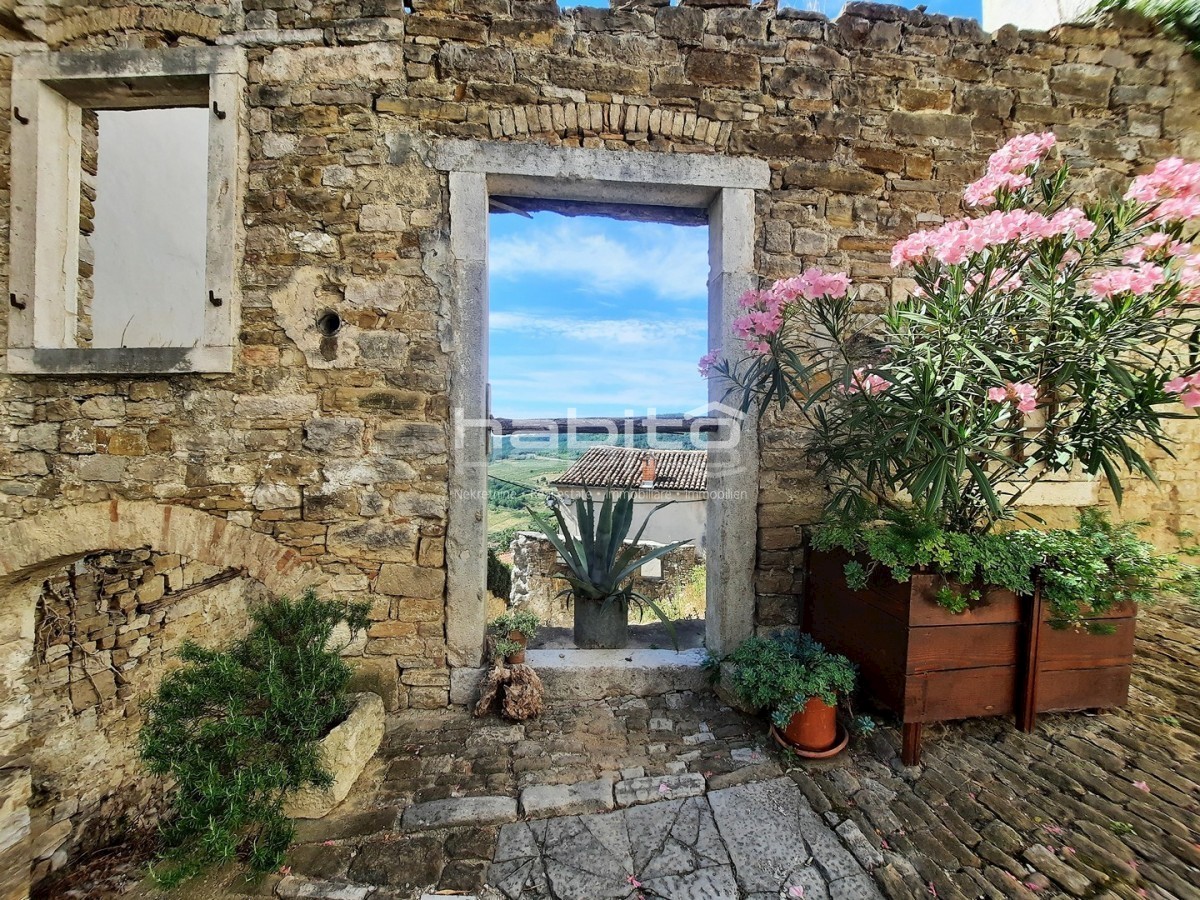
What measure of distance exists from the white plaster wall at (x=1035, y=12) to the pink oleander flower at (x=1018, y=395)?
7.22 feet

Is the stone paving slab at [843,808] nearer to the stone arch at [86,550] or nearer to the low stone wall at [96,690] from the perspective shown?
the stone arch at [86,550]

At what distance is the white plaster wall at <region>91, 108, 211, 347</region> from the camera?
2.83 m

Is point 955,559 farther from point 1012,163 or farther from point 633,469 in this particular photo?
point 633,469

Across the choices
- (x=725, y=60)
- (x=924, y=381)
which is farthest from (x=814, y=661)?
(x=725, y=60)

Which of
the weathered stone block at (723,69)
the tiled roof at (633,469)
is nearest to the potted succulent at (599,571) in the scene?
the weathered stone block at (723,69)

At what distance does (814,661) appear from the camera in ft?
6.31

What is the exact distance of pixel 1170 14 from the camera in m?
2.36

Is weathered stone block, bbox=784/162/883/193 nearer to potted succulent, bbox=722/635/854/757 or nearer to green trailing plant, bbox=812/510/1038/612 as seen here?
green trailing plant, bbox=812/510/1038/612

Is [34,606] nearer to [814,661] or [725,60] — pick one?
[814,661]

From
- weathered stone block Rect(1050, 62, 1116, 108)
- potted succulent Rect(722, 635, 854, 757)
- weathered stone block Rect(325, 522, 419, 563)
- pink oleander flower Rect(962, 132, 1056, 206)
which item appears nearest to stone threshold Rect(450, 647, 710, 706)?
potted succulent Rect(722, 635, 854, 757)

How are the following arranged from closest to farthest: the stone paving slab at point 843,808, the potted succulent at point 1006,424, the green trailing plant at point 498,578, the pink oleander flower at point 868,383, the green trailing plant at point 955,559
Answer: the stone paving slab at point 843,808 → the potted succulent at point 1006,424 → the green trailing plant at point 955,559 → the pink oleander flower at point 868,383 → the green trailing plant at point 498,578

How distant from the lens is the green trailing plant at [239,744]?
1.35 m

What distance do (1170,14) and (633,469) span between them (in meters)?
6.56

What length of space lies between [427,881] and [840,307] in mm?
2541
